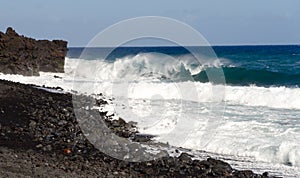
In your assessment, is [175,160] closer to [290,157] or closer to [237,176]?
[237,176]

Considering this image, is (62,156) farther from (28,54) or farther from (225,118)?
(28,54)

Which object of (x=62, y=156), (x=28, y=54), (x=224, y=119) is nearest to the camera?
(x=62, y=156)

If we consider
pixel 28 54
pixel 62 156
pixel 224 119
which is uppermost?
pixel 28 54

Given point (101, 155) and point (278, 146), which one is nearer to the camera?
point (101, 155)

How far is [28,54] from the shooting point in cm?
3134

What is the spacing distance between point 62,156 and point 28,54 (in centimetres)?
2287

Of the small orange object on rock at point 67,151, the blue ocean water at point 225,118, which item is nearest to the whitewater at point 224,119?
the blue ocean water at point 225,118

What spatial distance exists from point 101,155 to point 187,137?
322 cm

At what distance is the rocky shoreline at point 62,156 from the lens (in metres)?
8.12

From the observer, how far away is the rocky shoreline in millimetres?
8125

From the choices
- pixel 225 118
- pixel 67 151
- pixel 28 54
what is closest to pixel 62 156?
pixel 67 151

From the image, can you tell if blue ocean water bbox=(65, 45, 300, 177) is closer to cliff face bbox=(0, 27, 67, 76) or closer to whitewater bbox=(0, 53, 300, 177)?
whitewater bbox=(0, 53, 300, 177)

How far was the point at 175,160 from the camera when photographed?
9.83m

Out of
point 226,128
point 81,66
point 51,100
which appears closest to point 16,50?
point 81,66
